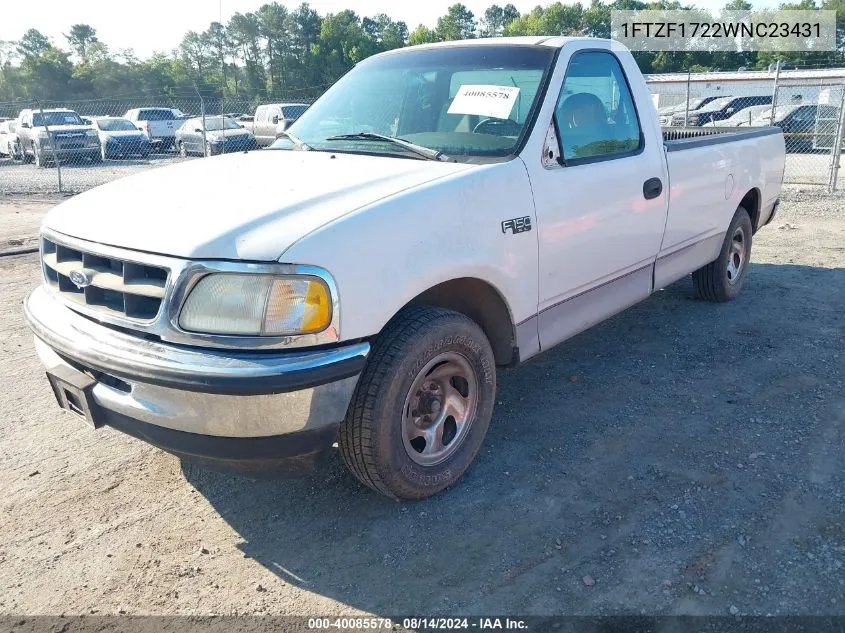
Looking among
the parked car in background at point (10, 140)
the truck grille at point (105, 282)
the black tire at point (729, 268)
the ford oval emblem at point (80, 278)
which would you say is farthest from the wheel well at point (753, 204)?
the parked car in background at point (10, 140)

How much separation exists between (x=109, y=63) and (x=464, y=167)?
A: 255ft

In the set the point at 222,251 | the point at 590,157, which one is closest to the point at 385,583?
the point at 222,251

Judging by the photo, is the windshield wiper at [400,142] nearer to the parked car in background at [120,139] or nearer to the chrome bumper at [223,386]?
the chrome bumper at [223,386]

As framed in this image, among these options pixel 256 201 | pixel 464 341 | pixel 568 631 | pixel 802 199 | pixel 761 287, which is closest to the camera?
pixel 568 631

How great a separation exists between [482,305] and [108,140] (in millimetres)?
22997

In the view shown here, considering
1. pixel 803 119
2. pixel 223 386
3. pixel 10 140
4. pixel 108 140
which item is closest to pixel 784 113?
pixel 803 119

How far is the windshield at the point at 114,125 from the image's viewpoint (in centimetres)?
2423

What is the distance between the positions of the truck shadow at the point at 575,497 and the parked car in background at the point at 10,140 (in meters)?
26.2

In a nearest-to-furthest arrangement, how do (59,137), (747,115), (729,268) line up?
1. (729,268)
2. (59,137)
3. (747,115)

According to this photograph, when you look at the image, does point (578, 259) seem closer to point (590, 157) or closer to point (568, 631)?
point (590, 157)

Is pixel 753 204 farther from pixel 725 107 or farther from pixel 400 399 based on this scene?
pixel 725 107

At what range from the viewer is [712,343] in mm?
5008

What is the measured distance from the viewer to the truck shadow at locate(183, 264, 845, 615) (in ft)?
8.59

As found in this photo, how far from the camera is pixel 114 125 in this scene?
2445 centimetres
